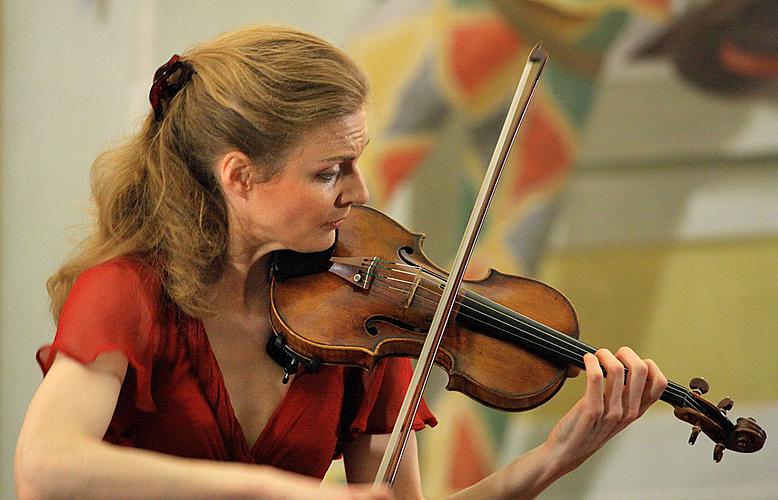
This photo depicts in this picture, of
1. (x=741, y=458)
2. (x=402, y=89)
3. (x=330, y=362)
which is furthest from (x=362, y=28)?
(x=741, y=458)

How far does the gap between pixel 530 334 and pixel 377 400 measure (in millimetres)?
231

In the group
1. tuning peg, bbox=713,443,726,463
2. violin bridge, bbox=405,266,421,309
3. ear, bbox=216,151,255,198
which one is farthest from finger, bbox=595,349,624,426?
ear, bbox=216,151,255,198

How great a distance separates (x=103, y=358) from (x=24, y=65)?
3.91 feet

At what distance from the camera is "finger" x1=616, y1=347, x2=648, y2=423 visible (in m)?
1.07

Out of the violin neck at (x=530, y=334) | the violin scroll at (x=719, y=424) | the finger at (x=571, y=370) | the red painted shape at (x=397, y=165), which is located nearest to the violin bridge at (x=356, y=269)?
the violin neck at (x=530, y=334)

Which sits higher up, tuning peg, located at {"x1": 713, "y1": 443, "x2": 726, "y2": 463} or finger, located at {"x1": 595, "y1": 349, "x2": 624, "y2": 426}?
finger, located at {"x1": 595, "y1": 349, "x2": 624, "y2": 426}

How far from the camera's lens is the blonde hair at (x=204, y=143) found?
1.06m

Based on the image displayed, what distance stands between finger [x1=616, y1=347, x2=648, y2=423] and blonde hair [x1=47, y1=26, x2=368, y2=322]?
0.41 meters

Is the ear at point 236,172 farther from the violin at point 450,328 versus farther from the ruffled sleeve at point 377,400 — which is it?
→ the ruffled sleeve at point 377,400

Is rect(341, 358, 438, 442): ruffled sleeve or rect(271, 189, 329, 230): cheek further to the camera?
rect(341, 358, 438, 442): ruffled sleeve

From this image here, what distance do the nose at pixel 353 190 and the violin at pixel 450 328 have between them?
0.09 meters

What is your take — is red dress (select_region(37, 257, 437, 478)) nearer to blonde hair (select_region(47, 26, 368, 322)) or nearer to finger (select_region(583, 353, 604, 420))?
blonde hair (select_region(47, 26, 368, 322))

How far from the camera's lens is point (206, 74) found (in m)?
1.09

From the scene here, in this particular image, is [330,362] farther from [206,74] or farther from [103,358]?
[206,74]
